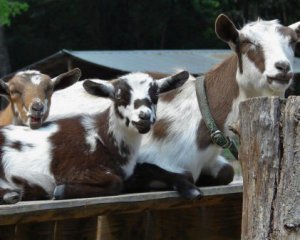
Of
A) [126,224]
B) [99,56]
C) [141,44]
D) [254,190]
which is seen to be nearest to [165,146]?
[126,224]

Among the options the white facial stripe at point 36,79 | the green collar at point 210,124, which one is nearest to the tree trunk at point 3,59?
the white facial stripe at point 36,79

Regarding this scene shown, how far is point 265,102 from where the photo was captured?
9.96 feet

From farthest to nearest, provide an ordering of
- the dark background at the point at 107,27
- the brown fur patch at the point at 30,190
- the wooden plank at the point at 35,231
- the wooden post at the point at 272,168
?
1. the dark background at the point at 107,27
2. the brown fur patch at the point at 30,190
3. the wooden plank at the point at 35,231
4. the wooden post at the point at 272,168

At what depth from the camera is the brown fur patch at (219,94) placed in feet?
15.5

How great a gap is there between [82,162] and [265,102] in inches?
53.4

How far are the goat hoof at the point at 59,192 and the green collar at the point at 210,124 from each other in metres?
1.07

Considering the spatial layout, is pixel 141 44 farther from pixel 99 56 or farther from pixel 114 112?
pixel 114 112

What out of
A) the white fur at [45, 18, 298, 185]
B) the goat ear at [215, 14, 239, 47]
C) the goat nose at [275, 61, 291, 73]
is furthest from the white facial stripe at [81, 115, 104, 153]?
the goat nose at [275, 61, 291, 73]

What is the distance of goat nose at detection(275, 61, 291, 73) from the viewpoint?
4410 millimetres

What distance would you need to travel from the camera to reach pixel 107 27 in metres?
29.4

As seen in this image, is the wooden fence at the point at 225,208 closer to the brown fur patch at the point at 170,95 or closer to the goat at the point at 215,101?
the goat at the point at 215,101

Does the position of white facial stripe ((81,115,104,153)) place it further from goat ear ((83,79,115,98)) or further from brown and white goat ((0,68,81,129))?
brown and white goat ((0,68,81,129))

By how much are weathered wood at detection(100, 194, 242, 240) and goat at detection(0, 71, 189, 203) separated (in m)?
0.46

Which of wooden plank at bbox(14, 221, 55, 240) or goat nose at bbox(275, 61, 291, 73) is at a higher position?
goat nose at bbox(275, 61, 291, 73)
